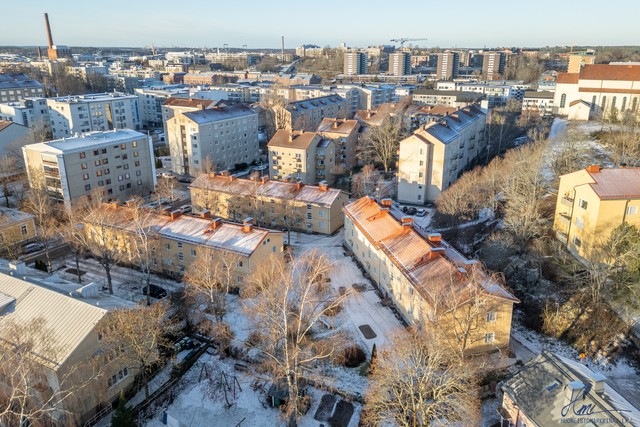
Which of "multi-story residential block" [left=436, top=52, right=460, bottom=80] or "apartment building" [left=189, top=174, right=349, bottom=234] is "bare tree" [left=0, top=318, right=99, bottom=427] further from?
"multi-story residential block" [left=436, top=52, right=460, bottom=80]

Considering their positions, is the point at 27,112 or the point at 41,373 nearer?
the point at 41,373

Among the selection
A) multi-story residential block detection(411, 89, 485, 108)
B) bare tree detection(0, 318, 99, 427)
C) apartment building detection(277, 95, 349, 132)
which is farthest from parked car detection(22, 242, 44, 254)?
multi-story residential block detection(411, 89, 485, 108)

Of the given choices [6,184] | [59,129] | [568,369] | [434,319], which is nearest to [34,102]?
[59,129]

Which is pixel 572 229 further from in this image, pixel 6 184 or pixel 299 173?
pixel 6 184

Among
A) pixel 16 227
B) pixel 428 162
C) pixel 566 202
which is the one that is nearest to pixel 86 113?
pixel 16 227

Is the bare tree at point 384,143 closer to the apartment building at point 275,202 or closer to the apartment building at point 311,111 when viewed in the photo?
the apartment building at point 311,111

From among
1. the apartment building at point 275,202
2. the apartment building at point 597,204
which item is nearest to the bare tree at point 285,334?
the apartment building at point 275,202

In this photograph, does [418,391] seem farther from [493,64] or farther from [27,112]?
[493,64]
